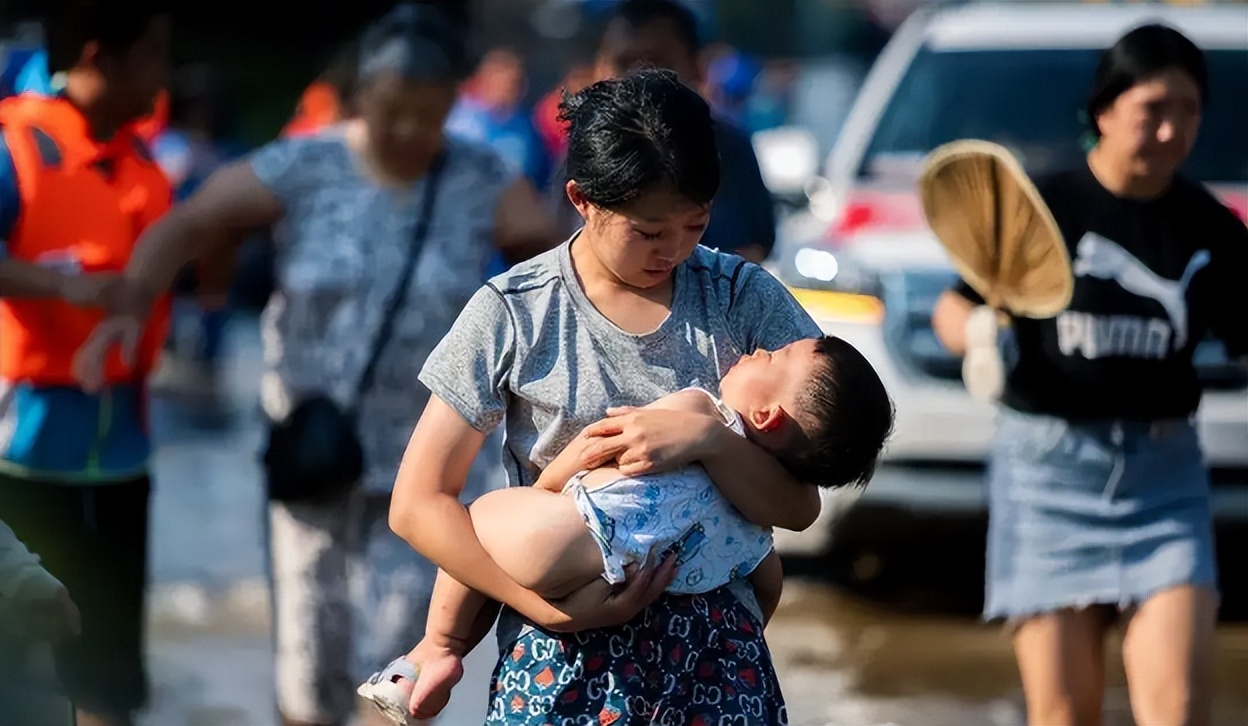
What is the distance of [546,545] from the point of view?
288 centimetres

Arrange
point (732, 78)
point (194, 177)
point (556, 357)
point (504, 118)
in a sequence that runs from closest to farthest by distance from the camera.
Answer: point (556, 357) → point (504, 118) → point (194, 177) → point (732, 78)

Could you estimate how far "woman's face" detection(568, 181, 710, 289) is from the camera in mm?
2924

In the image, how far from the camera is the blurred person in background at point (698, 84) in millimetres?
5387

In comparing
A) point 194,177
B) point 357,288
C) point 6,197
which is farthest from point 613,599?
point 194,177

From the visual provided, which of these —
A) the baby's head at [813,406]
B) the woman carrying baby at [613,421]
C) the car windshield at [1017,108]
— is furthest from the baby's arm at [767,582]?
the car windshield at [1017,108]

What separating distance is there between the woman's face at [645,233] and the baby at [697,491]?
0.61 feet

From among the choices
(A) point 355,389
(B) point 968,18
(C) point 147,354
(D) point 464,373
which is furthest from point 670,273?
(B) point 968,18

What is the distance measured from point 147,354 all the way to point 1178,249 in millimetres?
2432

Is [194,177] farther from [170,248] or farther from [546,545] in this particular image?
[546,545]

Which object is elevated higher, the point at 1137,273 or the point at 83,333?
the point at 1137,273

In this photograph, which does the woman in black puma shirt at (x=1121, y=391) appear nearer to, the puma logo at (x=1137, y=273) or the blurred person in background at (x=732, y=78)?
the puma logo at (x=1137, y=273)

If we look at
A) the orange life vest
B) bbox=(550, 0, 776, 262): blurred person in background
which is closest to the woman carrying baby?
the orange life vest

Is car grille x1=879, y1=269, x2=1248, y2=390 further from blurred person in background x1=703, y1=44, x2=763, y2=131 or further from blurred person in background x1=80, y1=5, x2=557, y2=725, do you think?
blurred person in background x1=703, y1=44, x2=763, y2=131

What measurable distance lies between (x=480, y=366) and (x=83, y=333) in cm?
211
